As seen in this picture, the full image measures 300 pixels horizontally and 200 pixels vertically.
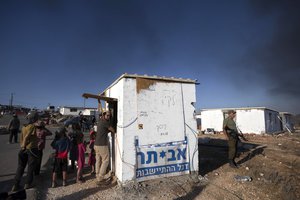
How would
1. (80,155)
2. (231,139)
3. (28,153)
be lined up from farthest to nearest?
(231,139) < (80,155) < (28,153)

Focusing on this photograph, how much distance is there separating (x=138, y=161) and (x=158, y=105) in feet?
5.29

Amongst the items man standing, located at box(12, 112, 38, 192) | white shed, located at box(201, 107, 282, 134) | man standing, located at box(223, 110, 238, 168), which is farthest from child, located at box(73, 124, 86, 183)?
white shed, located at box(201, 107, 282, 134)

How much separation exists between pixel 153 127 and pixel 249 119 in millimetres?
20349

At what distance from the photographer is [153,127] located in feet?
17.9

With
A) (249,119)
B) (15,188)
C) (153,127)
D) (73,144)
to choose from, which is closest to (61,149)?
(73,144)

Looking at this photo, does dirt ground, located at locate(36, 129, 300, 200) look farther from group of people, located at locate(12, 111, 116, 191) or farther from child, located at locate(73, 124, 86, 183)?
group of people, located at locate(12, 111, 116, 191)

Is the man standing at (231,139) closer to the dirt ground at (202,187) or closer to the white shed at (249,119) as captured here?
the dirt ground at (202,187)

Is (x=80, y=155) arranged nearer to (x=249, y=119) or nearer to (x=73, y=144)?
(x=73, y=144)

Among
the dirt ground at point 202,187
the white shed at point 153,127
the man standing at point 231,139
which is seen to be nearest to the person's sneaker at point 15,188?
the dirt ground at point 202,187

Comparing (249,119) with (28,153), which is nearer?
(28,153)

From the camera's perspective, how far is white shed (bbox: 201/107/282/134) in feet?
71.4

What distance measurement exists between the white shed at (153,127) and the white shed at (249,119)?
19.1m

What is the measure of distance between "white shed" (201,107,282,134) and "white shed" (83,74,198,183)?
1907cm

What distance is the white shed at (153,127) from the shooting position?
516 centimetres
